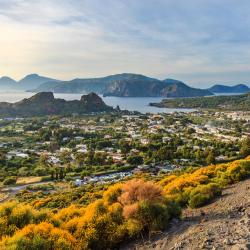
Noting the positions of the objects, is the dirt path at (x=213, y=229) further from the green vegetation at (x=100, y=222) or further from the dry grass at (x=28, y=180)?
the dry grass at (x=28, y=180)

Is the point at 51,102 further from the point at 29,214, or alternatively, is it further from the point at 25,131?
the point at 29,214

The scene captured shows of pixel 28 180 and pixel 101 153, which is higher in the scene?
pixel 101 153

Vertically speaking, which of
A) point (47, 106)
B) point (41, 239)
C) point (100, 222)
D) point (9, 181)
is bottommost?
point (9, 181)

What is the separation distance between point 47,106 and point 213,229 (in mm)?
150292

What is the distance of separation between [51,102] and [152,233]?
151m

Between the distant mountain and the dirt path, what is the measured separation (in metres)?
139

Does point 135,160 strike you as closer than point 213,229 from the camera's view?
No

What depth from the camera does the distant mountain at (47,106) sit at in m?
144

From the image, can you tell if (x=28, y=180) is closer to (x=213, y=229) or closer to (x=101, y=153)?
(x=101, y=153)

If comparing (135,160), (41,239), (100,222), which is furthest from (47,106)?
(41,239)

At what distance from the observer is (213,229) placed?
8.81 m

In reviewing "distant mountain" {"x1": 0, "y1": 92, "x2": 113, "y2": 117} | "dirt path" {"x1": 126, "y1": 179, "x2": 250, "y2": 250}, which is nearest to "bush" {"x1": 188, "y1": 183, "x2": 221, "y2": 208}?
"dirt path" {"x1": 126, "y1": 179, "x2": 250, "y2": 250}

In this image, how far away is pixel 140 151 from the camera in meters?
62.9

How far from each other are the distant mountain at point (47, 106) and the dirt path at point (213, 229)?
139 metres
